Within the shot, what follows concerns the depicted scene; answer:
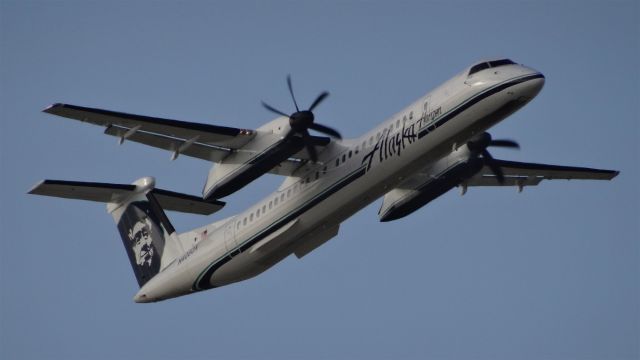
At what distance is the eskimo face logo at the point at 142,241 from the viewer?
2808cm

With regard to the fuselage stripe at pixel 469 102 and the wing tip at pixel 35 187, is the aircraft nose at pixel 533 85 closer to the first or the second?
the fuselage stripe at pixel 469 102

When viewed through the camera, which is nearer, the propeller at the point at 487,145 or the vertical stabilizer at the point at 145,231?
the propeller at the point at 487,145

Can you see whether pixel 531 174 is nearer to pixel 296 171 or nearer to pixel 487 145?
pixel 487 145

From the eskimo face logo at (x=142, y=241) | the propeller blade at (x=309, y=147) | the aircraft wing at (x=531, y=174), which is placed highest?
the eskimo face logo at (x=142, y=241)

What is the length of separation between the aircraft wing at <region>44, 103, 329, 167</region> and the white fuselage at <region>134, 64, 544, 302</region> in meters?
0.94

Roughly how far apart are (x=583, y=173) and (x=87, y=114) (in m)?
13.3

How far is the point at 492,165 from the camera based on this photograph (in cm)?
2695

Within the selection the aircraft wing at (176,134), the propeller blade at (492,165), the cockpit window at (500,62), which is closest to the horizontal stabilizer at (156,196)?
the aircraft wing at (176,134)

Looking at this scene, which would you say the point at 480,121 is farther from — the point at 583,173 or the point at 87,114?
the point at 87,114

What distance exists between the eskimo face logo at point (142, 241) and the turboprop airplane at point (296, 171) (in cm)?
3

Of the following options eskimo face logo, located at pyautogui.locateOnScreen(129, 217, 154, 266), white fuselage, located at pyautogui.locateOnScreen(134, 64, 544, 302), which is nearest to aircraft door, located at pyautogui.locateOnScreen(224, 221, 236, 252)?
white fuselage, located at pyautogui.locateOnScreen(134, 64, 544, 302)

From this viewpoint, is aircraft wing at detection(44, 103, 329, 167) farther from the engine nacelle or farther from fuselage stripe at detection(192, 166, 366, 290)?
the engine nacelle

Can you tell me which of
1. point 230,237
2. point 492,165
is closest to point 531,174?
point 492,165

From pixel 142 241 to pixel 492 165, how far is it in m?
9.24
